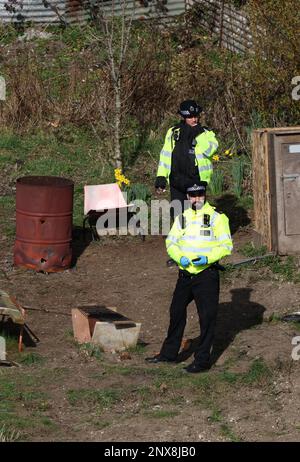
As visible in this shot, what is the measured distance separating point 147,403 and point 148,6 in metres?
14.1

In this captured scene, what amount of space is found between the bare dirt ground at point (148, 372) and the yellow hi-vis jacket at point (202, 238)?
3.34 feet

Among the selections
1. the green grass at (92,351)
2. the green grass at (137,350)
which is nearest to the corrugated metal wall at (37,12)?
the green grass at (137,350)

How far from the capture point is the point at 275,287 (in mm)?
11875

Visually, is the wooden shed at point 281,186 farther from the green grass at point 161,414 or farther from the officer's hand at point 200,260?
the green grass at point 161,414

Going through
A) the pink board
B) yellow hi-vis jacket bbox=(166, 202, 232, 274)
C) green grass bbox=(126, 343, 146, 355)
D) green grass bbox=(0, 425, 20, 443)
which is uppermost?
the pink board

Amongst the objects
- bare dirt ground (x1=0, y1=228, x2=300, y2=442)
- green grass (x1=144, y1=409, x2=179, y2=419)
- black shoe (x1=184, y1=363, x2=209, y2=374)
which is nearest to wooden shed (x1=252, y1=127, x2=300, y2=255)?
bare dirt ground (x1=0, y1=228, x2=300, y2=442)

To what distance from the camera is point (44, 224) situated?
12641 mm

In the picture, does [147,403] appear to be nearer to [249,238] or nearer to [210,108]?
[249,238]

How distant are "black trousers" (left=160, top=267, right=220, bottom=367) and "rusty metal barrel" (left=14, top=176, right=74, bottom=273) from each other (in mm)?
3433

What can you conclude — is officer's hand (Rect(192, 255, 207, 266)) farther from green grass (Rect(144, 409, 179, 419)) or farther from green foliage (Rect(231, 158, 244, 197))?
green foliage (Rect(231, 158, 244, 197))

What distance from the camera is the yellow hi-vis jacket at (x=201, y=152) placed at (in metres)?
12.1

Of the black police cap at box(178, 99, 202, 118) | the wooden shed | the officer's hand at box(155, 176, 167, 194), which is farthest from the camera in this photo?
the wooden shed

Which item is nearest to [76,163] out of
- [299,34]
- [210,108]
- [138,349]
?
[210,108]

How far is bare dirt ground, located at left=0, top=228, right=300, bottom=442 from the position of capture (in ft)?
26.5
